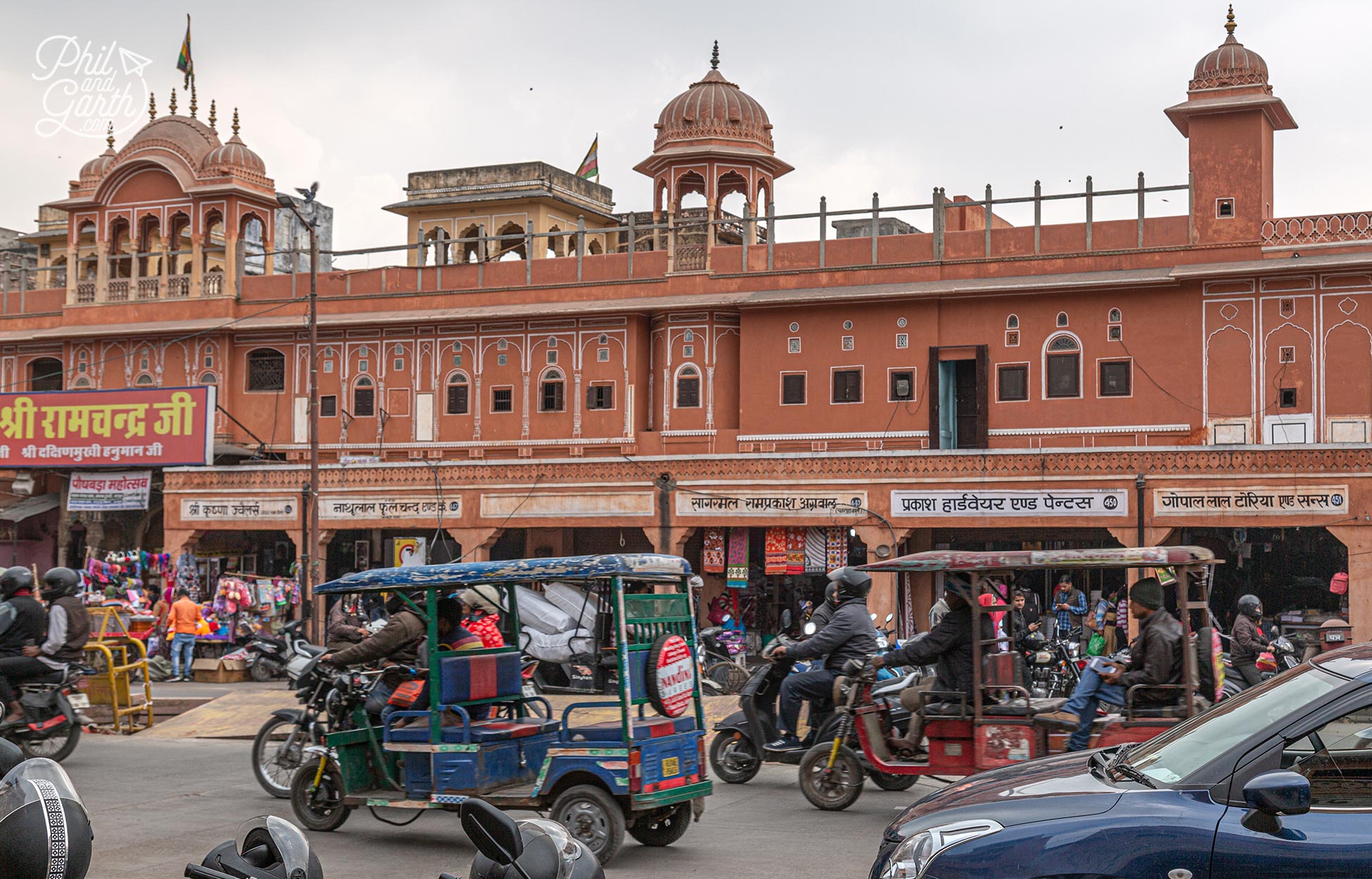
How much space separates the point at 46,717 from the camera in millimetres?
13062

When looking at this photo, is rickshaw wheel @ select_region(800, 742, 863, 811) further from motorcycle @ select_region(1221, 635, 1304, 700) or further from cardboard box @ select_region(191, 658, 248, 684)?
cardboard box @ select_region(191, 658, 248, 684)

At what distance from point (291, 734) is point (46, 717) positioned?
2.94 m

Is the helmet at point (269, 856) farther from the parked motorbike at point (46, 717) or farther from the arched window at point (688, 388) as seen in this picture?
the arched window at point (688, 388)

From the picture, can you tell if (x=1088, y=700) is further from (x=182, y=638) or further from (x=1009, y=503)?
(x=182, y=638)

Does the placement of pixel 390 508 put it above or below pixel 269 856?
above

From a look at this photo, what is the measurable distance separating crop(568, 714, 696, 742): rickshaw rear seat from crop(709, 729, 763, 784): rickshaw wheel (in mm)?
2980

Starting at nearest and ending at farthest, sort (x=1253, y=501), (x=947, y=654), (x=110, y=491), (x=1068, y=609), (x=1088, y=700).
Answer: (x=1088, y=700) → (x=947, y=654) → (x=1253, y=501) → (x=1068, y=609) → (x=110, y=491)

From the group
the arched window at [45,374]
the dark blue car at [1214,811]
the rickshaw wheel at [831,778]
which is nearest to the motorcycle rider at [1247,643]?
the rickshaw wheel at [831,778]

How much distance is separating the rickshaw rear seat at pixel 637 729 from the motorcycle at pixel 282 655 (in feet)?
10.2

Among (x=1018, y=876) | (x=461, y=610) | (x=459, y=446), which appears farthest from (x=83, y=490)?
(x=1018, y=876)

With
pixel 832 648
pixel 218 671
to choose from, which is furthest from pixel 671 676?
pixel 218 671

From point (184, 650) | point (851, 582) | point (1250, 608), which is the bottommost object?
point (184, 650)

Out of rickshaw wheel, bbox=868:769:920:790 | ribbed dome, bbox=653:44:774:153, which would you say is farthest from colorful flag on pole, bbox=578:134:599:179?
rickshaw wheel, bbox=868:769:920:790

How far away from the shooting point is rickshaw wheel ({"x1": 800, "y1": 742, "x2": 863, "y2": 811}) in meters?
11.0
